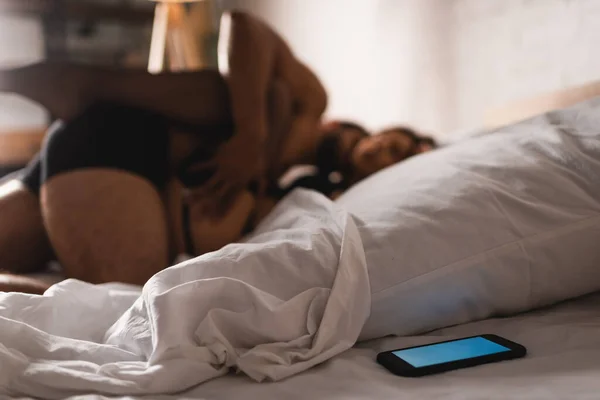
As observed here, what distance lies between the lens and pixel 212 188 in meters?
1.06

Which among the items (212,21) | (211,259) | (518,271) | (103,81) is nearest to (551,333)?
(518,271)

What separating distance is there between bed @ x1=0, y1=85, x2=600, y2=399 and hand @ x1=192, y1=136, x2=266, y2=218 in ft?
1.05

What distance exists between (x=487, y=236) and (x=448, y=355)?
156 mm

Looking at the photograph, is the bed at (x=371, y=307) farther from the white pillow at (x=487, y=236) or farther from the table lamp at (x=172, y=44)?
the table lamp at (x=172, y=44)

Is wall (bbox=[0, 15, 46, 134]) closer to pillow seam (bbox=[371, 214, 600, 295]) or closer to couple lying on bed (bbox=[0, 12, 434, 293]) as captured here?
couple lying on bed (bbox=[0, 12, 434, 293])

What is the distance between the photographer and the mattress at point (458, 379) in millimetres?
466

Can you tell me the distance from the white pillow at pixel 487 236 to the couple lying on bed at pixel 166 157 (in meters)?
0.39

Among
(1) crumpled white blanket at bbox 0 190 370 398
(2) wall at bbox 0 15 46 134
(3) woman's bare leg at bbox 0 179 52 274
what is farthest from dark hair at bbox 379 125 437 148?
(2) wall at bbox 0 15 46 134

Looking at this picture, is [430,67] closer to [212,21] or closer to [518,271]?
[518,271]

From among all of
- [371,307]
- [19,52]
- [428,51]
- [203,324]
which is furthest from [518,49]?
[19,52]

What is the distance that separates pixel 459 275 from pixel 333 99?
1.66 m

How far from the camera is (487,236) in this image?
63 centimetres

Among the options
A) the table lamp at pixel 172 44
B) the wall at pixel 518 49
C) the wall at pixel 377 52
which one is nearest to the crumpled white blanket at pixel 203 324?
the wall at pixel 518 49

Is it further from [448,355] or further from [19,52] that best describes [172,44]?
[448,355]
